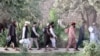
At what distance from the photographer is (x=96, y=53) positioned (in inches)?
524

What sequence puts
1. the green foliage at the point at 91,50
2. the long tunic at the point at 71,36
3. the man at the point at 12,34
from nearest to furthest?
the green foliage at the point at 91,50 → the man at the point at 12,34 → the long tunic at the point at 71,36

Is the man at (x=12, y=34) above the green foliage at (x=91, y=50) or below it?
above

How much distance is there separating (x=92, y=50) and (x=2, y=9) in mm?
5290

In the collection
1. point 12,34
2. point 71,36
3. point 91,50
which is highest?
point 12,34

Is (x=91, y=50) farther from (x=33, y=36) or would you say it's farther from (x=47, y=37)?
(x=33, y=36)

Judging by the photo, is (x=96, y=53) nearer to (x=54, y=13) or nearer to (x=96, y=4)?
(x=96, y=4)

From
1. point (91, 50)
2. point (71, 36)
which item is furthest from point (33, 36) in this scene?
point (91, 50)

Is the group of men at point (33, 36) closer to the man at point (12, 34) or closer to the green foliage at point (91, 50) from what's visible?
the man at point (12, 34)

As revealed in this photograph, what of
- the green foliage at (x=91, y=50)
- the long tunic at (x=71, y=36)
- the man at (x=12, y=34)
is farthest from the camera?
the long tunic at (x=71, y=36)

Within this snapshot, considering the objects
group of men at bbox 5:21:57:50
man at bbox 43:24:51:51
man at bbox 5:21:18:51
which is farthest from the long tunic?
man at bbox 5:21:18:51

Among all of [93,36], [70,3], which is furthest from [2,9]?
[70,3]

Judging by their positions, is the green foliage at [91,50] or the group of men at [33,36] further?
the group of men at [33,36]

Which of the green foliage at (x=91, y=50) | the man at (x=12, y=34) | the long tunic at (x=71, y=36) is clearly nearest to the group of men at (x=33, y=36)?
the man at (x=12, y=34)

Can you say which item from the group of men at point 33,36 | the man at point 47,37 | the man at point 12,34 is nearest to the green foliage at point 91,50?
the group of men at point 33,36
